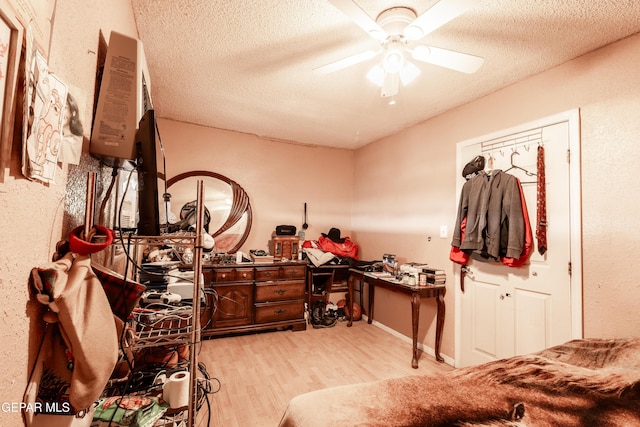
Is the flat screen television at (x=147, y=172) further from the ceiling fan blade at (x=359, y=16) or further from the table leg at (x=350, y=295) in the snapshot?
the table leg at (x=350, y=295)

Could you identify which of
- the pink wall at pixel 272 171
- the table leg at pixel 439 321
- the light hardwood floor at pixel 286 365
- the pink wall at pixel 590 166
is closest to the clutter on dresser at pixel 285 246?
the pink wall at pixel 272 171

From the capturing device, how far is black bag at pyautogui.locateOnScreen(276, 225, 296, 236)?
3.71m

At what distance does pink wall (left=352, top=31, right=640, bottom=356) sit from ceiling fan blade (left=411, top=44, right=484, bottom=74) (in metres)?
0.95

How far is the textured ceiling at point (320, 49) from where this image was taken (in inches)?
61.9

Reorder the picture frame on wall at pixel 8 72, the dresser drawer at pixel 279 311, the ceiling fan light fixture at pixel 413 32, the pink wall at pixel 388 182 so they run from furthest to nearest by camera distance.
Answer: the dresser drawer at pixel 279 311, the ceiling fan light fixture at pixel 413 32, the pink wall at pixel 388 182, the picture frame on wall at pixel 8 72

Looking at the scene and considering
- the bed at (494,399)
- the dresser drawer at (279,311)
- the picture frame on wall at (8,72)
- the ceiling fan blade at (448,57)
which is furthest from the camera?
the dresser drawer at (279,311)

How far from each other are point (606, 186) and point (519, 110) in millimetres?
845

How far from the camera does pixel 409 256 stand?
3.26 m

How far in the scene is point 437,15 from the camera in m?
1.25

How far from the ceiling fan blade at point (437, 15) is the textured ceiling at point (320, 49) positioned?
0.26m

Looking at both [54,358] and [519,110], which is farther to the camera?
[519,110]

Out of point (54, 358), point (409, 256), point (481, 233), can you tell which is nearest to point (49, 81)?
point (54, 358)

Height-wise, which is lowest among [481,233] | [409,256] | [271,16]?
[409,256]

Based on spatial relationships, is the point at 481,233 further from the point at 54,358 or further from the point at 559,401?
the point at 54,358
